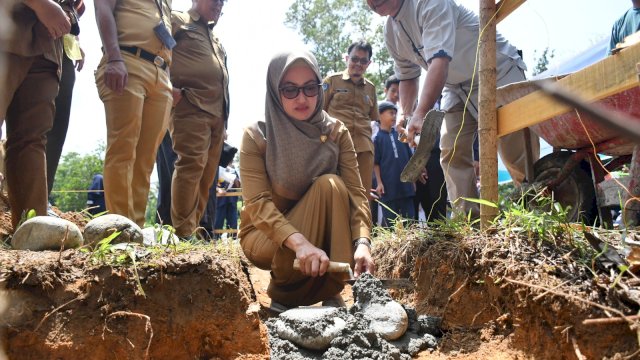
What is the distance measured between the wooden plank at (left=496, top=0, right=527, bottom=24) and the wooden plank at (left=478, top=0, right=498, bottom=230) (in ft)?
0.09

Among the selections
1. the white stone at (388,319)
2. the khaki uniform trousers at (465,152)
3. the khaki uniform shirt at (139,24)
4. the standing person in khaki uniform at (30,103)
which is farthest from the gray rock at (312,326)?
the khaki uniform shirt at (139,24)

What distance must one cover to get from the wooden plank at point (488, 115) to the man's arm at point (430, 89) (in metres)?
0.69

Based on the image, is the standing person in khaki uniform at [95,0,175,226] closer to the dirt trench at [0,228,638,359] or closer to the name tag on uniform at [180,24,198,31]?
the name tag on uniform at [180,24,198,31]

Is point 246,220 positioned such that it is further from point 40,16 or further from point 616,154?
point 616,154

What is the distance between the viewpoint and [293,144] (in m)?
2.94

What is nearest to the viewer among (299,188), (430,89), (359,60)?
(299,188)

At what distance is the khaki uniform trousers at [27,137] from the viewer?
266cm

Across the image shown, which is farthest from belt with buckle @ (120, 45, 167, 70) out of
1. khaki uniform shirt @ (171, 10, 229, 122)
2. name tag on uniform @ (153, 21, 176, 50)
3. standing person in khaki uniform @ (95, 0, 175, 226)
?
khaki uniform shirt @ (171, 10, 229, 122)

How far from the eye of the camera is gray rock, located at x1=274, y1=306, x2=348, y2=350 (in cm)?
219

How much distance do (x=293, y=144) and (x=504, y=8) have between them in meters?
1.27

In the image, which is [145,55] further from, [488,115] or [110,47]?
[488,115]

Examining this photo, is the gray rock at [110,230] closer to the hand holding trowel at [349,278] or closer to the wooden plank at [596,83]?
the hand holding trowel at [349,278]

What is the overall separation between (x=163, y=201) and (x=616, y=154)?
336 centimetres

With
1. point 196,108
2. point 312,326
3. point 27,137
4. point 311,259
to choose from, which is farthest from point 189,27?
point 312,326
